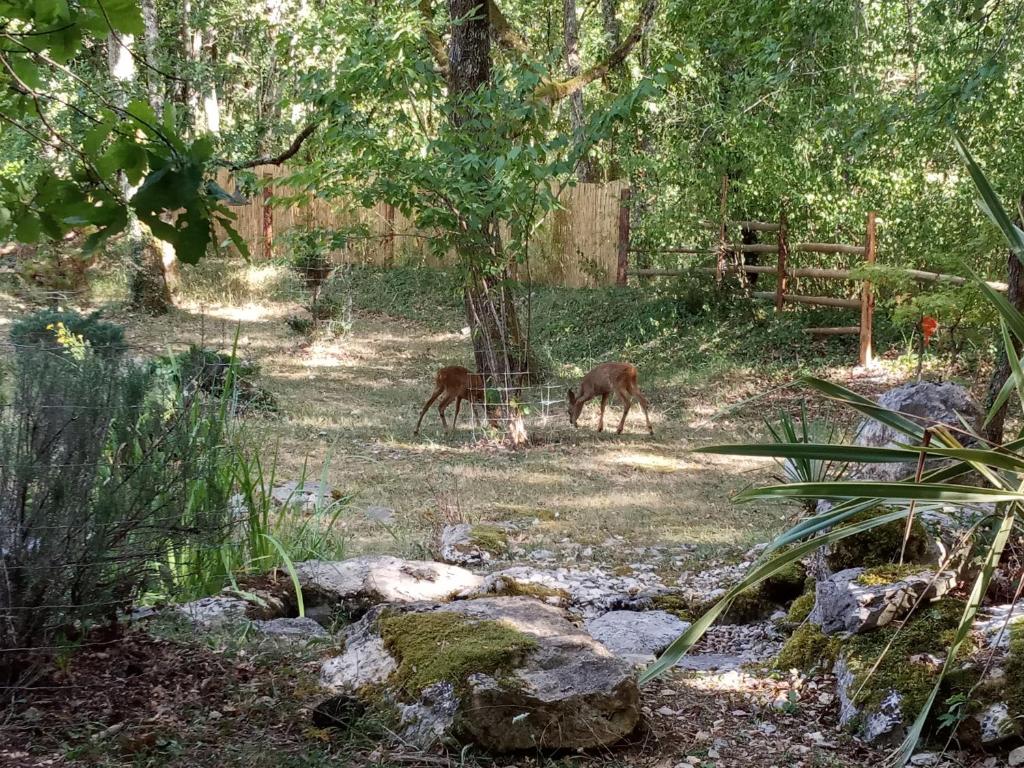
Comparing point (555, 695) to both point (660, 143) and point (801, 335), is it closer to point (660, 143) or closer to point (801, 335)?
point (801, 335)

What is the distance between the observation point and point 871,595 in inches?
142

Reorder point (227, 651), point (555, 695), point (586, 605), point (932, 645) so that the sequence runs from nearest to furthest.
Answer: point (555, 695), point (932, 645), point (227, 651), point (586, 605)

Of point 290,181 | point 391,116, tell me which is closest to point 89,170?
point 290,181

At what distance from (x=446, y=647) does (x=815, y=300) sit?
11.6 meters

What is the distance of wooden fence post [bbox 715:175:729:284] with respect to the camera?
14328mm

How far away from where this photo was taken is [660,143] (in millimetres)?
15156

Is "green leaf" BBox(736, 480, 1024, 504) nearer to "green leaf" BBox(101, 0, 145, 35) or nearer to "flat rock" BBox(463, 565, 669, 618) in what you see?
"green leaf" BBox(101, 0, 145, 35)

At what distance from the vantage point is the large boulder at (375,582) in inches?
179

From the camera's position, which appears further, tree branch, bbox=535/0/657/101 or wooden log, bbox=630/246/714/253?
wooden log, bbox=630/246/714/253

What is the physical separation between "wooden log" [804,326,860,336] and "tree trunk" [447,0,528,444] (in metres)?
4.48

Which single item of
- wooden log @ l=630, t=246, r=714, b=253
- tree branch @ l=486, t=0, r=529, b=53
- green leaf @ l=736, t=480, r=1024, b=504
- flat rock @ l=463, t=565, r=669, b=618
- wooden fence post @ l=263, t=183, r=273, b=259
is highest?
tree branch @ l=486, t=0, r=529, b=53

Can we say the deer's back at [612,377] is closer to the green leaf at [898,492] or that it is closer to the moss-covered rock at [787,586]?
the moss-covered rock at [787,586]

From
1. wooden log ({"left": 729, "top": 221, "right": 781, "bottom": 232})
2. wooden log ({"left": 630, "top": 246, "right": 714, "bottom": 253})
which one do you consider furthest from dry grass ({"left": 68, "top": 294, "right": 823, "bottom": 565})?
wooden log ({"left": 630, "top": 246, "right": 714, "bottom": 253})

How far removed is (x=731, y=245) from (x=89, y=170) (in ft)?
43.8
